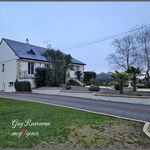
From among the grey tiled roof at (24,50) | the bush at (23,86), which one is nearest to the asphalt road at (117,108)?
the bush at (23,86)

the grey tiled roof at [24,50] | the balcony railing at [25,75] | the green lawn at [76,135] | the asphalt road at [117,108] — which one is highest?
the grey tiled roof at [24,50]

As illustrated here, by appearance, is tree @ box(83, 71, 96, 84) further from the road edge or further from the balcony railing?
the road edge

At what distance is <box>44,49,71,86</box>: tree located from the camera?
42.0m

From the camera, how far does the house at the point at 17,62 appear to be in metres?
44.7

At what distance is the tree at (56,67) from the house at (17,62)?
3.27 m

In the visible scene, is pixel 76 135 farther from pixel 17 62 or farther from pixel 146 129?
pixel 17 62

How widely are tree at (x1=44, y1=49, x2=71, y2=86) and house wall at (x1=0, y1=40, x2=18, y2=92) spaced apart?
5.49 m

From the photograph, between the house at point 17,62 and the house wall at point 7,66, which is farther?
the house wall at point 7,66

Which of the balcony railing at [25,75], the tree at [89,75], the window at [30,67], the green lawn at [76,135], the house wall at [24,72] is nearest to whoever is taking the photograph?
the green lawn at [76,135]

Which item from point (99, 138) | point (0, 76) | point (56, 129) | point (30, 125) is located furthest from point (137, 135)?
point (0, 76)

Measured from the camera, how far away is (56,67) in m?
42.0

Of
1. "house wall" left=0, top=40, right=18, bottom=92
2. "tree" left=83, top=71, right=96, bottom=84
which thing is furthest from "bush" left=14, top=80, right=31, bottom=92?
"tree" left=83, top=71, right=96, bottom=84

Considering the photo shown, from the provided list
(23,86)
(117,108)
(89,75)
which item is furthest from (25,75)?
(117,108)

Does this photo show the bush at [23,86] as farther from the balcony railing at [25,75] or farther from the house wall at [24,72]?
the balcony railing at [25,75]
